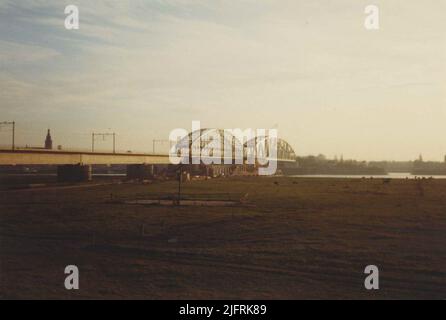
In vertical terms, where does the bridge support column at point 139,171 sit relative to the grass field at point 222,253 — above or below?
above

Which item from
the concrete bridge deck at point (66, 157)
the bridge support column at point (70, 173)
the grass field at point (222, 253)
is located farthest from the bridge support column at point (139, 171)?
the grass field at point (222, 253)

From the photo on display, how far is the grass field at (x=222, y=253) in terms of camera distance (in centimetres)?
1614

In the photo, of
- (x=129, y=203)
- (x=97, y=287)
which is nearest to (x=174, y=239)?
(x=97, y=287)

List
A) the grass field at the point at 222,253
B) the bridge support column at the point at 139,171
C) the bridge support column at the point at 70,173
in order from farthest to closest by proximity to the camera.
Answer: the bridge support column at the point at 139,171, the bridge support column at the point at 70,173, the grass field at the point at 222,253

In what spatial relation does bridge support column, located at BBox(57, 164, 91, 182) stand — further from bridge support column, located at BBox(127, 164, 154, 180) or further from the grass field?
the grass field

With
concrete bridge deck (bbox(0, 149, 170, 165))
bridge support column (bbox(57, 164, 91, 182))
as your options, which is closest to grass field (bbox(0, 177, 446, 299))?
concrete bridge deck (bbox(0, 149, 170, 165))

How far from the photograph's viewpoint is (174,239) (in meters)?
24.9

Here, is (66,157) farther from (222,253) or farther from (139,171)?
(222,253)

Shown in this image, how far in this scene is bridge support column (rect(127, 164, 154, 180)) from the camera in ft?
354

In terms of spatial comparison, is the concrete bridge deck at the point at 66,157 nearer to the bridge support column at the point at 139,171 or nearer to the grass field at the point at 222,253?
the bridge support column at the point at 139,171

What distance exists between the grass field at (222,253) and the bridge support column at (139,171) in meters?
69.5

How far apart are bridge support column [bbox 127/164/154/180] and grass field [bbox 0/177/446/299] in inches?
2738

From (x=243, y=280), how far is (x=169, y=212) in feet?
68.3

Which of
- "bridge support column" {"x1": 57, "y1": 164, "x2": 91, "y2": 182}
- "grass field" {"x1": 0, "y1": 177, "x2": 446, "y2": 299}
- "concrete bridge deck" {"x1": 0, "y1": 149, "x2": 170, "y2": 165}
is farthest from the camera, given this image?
"bridge support column" {"x1": 57, "y1": 164, "x2": 91, "y2": 182}
